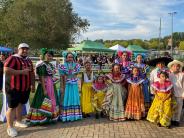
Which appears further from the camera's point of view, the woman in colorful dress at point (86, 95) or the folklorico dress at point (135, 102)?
the woman in colorful dress at point (86, 95)

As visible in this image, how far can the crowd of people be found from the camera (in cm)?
672

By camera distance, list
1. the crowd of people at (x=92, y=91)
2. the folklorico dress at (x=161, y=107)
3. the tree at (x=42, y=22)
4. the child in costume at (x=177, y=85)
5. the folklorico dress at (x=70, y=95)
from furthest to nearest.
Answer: the tree at (x=42, y=22)
the folklorico dress at (x=70, y=95)
the child in costume at (x=177, y=85)
the folklorico dress at (x=161, y=107)
the crowd of people at (x=92, y=91)

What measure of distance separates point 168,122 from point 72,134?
7.12 feet

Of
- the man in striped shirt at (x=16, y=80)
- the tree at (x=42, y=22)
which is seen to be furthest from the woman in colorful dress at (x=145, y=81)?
the tree at (x=42, y=22)

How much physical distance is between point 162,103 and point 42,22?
2981 centimetres

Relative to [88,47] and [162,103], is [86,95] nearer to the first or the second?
[162,103]

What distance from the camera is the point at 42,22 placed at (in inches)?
1398

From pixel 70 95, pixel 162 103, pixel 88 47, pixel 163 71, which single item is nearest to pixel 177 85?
pixel 163 71

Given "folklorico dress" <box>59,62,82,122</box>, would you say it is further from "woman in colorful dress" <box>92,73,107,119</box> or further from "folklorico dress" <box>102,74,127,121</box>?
"folklorico dress" <box>102,74,127,121</box>

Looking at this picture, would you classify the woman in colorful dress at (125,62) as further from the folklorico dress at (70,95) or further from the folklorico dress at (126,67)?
the folklorico dress at (70,95)

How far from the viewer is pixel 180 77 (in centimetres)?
731

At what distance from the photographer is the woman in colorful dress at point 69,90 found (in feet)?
25.0

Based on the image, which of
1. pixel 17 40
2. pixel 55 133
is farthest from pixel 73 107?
pixel 17 40

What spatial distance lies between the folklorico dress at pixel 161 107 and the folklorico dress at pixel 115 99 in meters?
0.73
